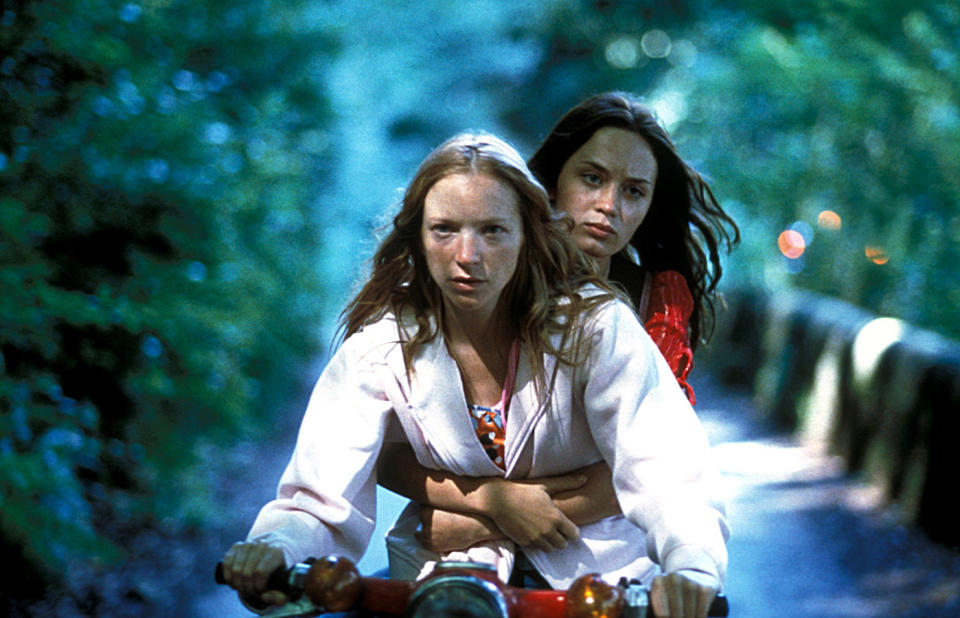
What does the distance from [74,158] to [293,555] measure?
267 cm

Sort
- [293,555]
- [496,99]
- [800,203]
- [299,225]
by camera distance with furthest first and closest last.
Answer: [496,99]
[800,203]
[299,225]
[293,555]

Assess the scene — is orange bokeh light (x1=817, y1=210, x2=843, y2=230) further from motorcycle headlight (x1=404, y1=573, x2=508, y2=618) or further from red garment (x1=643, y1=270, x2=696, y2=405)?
motorcycle headlight (x1=404, y1=573, x2=508, y2=618)

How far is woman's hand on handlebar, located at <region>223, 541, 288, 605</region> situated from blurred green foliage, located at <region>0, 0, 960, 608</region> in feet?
2.60

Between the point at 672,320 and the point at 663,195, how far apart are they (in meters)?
0.33

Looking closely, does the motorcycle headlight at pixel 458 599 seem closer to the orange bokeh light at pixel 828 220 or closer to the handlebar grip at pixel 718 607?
the handlebar grip at pixel 718 607

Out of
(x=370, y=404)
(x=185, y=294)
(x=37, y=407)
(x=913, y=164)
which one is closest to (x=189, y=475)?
(x=185, y=294)

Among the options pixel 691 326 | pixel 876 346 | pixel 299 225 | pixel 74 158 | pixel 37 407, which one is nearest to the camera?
pixel 691 326

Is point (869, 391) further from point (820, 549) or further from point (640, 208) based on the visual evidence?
point (640, 208)

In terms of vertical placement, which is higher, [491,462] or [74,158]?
[74,158]

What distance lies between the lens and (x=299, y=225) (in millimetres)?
8133

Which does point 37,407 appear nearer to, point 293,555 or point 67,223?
point 67,223

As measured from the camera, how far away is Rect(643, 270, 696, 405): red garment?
8.84 ft

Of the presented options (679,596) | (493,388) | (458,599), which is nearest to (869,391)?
(493,388)

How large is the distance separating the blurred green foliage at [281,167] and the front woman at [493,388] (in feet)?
1.07
